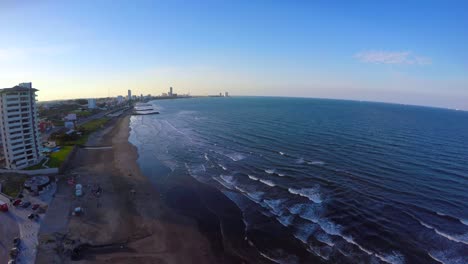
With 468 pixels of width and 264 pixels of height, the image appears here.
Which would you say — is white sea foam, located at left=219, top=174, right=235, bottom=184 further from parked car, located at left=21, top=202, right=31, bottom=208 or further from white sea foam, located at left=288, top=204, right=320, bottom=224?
parked car, located at left=21, top=202, right=31, bottom=208

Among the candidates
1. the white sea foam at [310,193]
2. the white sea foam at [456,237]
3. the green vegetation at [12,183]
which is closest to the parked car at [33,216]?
the green vegetation at [12,183]

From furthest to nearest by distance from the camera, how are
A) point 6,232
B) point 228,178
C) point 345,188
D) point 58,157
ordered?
point 58,157, point 228,178, point 345,188, point 6,232

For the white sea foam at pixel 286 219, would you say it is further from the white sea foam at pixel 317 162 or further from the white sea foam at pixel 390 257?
the white sea foam at pixel 317 162

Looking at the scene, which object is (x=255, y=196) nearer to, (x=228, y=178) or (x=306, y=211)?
(x=306, y=211)

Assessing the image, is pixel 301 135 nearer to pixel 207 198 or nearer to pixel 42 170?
pixel 207 198

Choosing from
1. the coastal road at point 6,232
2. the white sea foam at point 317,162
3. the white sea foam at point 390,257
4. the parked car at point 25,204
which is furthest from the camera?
the white sea foam at point 317,162

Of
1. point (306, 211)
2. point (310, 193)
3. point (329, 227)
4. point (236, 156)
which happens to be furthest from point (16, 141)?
point (329, 227)

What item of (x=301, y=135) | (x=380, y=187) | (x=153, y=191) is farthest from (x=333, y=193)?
(x=301, y=135)
